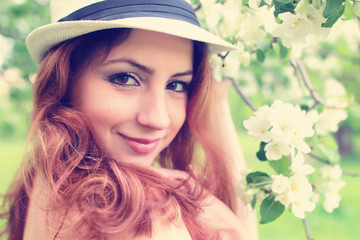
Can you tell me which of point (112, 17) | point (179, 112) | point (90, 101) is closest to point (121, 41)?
point (112, 17)

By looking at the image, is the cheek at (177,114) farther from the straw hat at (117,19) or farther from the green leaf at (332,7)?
the green leaf at (332,7)

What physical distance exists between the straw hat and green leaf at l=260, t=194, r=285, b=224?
24.4 inches

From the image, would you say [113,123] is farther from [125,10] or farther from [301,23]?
[301,23]

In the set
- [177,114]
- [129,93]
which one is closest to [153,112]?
[129,93]

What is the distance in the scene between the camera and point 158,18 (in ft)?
4.90

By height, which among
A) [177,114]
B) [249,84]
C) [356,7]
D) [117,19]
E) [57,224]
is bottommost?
[57,224]

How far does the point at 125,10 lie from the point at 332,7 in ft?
2.28

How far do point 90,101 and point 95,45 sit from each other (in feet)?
0.69

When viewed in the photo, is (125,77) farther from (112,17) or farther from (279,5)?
(279,5)

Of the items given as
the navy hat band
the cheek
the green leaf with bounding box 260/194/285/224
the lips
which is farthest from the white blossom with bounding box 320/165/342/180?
the navy hat band

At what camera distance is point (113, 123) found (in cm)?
152

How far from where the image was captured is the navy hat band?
57.9 inches

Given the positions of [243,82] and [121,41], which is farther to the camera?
[243,82]

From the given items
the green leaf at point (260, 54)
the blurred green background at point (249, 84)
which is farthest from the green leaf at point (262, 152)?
the blurred green background at point (249, 84)
